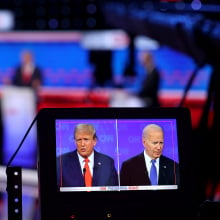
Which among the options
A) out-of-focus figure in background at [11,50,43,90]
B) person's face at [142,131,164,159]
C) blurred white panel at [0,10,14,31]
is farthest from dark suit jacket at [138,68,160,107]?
person's face at [142,131,164,159]

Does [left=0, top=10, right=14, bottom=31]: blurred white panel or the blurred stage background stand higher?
[left=0, top=10, right=14, bottom=31]: blurred white panel

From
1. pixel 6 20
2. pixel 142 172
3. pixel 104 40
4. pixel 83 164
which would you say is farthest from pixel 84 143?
pixel 6 20

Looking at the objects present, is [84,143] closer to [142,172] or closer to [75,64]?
[142,172]

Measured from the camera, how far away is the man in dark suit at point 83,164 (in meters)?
1.50

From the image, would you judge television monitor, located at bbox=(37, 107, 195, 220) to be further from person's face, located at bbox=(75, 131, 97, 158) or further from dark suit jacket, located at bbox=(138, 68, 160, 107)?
dark suit jacket, located at bbox=(138, 68, 160, 107)

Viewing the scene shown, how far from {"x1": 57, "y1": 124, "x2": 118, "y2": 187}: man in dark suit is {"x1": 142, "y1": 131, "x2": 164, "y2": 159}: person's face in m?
0.09

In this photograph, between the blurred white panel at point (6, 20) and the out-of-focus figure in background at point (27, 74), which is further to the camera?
the blurred white panel at point (6, 20)

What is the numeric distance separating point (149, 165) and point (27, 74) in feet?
28.8

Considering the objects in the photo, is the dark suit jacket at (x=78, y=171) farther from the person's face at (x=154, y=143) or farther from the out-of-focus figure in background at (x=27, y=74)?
the out-of-focus figure in background at (x=27, y=74)

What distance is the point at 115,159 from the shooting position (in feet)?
5.00

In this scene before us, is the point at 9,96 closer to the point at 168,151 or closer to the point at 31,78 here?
the point at 31,78

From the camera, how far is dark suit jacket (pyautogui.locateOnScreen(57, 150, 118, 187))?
150 cm

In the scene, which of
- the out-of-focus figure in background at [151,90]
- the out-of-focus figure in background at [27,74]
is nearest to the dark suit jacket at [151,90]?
the out-of-focus figure in background at [151,90]

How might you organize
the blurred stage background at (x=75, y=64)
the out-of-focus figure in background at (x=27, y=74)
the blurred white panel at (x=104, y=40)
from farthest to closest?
1. the blurred white panel at (x=104, y=40)
2. the out-of-focus figure in background at (x=27, y=74)
3. the blurred stage background at (x=75, y=64)
